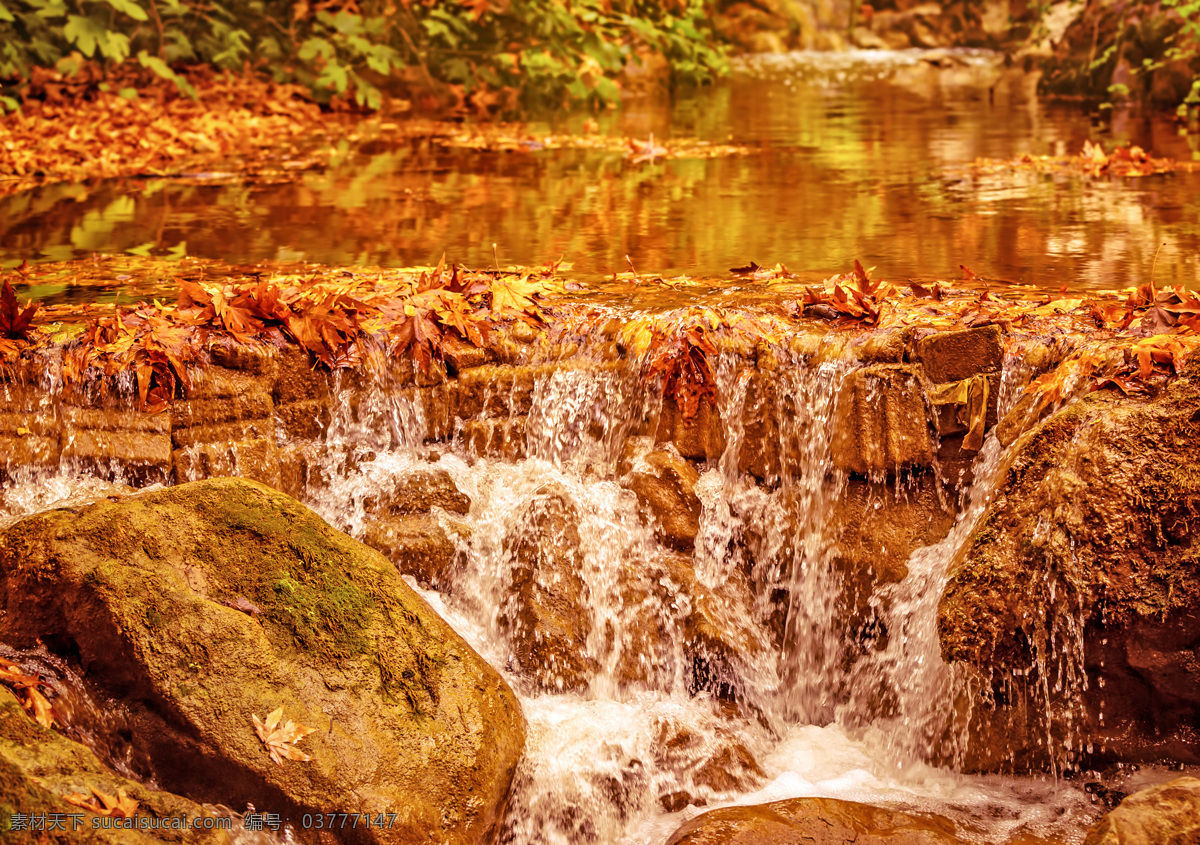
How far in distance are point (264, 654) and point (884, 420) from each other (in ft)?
7.66

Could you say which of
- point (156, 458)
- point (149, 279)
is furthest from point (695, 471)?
point (149, 279)

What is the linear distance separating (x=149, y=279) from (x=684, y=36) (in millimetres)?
13978

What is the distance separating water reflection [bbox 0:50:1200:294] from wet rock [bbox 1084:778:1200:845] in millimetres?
2469

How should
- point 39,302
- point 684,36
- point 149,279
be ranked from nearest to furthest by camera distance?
point 39,302
point 149,279
point 684,36

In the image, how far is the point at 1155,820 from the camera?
287 cm

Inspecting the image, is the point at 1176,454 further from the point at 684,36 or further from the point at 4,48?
the point at 684,36

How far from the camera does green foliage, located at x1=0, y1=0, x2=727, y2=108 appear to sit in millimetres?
11914

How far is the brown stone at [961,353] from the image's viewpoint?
3.96m

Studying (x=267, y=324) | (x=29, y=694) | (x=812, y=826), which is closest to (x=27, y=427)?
(x=267, y=324)

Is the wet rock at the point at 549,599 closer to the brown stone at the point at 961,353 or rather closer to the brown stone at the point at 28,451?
the brown stone at the point at 961,353

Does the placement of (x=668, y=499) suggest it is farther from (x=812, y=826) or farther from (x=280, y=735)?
(x=280, y=735)

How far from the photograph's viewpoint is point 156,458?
12.8 ft

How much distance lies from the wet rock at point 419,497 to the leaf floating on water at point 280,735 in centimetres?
114

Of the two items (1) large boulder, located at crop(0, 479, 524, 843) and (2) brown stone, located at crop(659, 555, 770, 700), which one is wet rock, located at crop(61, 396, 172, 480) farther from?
(2) brown stone, located at crop(659, 555, 770, 700)
